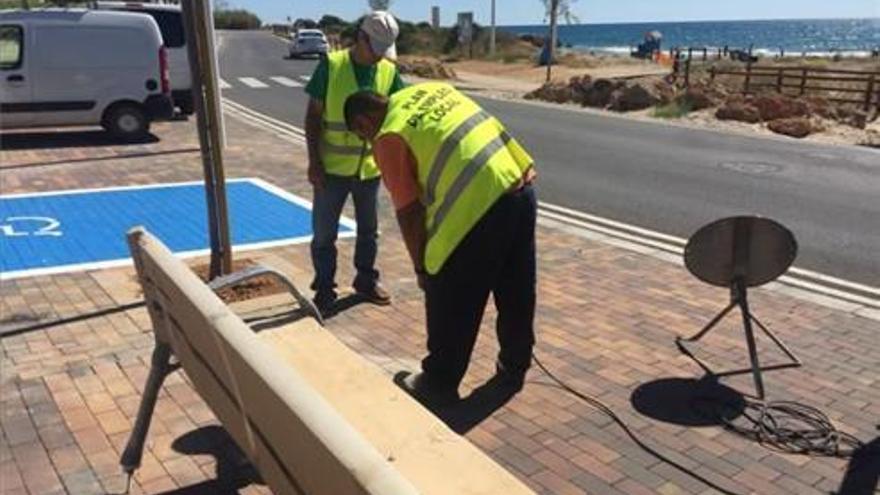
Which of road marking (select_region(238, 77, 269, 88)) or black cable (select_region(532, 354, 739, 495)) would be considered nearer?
black cable (select_region(532, 354, 739, 495))

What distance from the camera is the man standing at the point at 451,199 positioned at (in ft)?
13.0

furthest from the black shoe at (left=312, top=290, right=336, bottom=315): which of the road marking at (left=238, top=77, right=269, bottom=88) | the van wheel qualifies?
the road marking at (left=238, top=77, right=269, bottom=88)

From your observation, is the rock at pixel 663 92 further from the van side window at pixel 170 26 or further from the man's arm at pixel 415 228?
the man's arm at pixel 415 228

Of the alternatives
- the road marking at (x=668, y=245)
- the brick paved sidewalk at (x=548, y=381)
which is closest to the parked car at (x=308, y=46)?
the road marking at (x=668, y=245)

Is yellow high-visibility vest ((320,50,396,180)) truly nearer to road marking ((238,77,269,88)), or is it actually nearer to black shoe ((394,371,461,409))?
black shoe ((394,371,461,409))

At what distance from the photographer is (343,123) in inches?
221

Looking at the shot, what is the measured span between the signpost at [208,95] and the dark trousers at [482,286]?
86.7 inches

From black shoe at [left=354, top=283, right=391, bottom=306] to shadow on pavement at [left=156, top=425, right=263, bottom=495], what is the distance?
6.88ft

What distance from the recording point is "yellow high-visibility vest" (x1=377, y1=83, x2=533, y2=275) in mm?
3928

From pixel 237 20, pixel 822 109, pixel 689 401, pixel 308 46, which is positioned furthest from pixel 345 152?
pixel 237 20

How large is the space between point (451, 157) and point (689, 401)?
195 centimetres

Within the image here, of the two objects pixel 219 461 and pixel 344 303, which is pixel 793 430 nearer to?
pixel 219 461

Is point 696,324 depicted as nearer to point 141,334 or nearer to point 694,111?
point 141,334

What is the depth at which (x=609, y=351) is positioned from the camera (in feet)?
17.8
